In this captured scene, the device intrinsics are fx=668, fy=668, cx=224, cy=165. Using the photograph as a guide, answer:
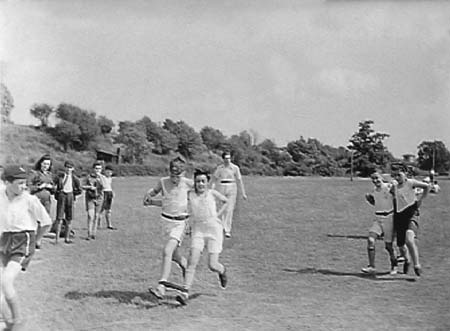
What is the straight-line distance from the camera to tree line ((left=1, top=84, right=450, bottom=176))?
11.7ft

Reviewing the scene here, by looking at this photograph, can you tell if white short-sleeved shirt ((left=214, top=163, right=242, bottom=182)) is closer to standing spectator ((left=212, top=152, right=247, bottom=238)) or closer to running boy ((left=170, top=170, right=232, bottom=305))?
standing spectator ((left=212, top=152, right=247, bottom=238))

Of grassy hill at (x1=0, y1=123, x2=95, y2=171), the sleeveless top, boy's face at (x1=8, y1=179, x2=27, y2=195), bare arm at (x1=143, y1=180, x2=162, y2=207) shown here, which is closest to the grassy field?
bare arm at (x1=143, y1=180, x2=162, y2=207)

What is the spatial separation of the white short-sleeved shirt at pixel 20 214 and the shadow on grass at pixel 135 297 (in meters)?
0.63

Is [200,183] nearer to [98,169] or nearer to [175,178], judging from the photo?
[175,178]

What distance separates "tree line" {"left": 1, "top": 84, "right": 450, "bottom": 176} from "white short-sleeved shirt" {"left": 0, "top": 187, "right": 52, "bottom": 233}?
0.49 metres

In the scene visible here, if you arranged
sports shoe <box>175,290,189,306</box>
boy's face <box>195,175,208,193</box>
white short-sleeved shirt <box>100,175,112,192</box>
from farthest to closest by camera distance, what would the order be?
white short-sleeved shirt <box>100,175,112,192</box> < boy's face <box>195,175,208,193</box> < sports shoe <box>175,290,189,306</box>

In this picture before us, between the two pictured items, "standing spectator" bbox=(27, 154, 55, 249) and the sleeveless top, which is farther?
"standing spectator" bbox=(27, 154, 55, 249)

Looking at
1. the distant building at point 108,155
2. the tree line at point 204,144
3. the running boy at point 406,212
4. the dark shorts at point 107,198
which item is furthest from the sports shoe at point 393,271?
the dark shorts at point 107,198

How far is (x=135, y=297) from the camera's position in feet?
11.9

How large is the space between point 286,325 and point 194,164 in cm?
103

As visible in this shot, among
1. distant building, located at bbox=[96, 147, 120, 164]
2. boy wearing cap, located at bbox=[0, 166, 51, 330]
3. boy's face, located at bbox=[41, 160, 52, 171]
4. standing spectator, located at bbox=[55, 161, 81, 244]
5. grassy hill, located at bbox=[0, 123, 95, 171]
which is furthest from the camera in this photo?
standing spectator, located at bbox=[55, 161, 81, 244]

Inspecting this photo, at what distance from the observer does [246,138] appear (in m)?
3.90

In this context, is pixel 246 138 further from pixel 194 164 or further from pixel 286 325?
pixel 286 325

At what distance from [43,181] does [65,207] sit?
57 cm
